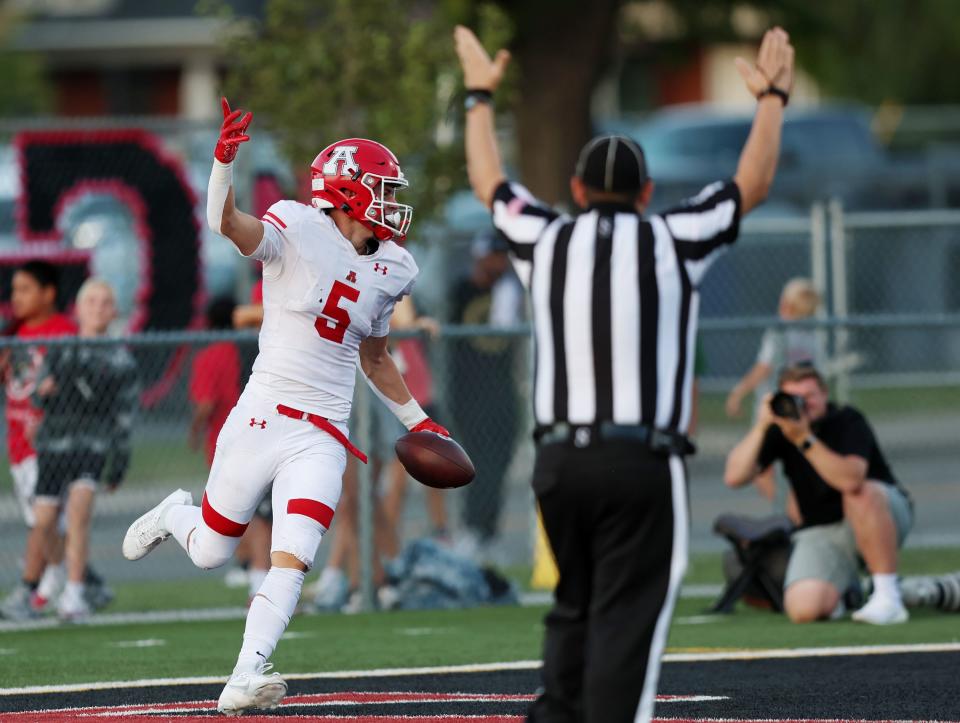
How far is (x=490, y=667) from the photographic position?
8406 millimetres

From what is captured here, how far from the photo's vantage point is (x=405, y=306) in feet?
37.4

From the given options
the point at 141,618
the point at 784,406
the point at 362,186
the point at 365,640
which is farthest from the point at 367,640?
the point at 362,186

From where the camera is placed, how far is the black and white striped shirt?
213 inches

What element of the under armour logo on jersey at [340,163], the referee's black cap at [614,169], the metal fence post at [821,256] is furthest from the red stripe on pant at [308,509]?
the metal fence post at [821,256]

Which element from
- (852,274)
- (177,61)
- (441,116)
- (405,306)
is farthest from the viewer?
(177,61)

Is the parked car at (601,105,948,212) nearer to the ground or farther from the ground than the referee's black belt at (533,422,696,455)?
farther from the ground

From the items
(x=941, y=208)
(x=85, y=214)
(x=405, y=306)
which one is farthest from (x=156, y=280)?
(x=941, y=208)

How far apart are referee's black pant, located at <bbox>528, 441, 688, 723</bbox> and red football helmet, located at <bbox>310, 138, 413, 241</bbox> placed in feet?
6.42

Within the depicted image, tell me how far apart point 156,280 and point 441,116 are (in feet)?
10.1

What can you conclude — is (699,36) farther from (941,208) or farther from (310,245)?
(310,245)

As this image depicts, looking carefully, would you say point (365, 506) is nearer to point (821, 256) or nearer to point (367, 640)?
A: point (367, 640)

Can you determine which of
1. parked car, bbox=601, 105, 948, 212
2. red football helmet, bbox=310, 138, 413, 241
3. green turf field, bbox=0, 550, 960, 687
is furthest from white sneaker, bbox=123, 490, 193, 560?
parked car, bbox=601, 105, 948, 212

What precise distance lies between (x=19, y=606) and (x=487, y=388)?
3456 millimetres

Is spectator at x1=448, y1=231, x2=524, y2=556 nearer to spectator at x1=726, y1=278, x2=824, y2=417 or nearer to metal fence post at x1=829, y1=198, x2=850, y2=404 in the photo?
spectator at x1=726, y1=278, x2=824, y2=417
